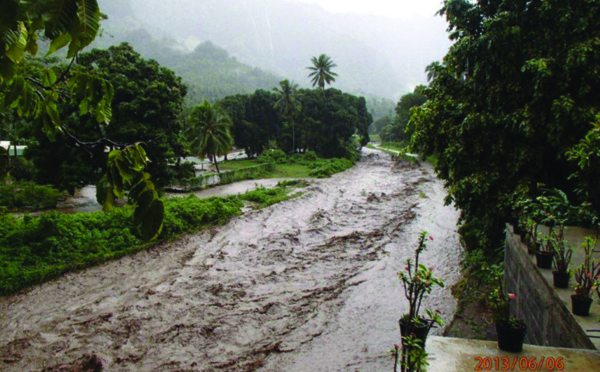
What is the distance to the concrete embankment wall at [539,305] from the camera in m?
4.19

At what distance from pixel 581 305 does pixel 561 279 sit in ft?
2.15

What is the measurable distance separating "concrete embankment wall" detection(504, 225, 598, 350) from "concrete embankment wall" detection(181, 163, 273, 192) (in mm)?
24445

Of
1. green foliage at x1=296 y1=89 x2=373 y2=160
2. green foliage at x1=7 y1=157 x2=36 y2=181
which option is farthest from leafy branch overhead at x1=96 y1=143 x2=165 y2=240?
green foliage at x1=296 y1=89 x2=373 y2=160

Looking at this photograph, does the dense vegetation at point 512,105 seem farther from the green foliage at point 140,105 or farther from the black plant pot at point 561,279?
the green foliage at point 140,105

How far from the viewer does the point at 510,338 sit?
153 inches

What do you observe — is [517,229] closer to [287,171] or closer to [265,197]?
[265,197]

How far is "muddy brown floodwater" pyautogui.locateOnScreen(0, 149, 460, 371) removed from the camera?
7.55 m

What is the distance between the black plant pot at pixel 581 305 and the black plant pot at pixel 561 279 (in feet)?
1.90

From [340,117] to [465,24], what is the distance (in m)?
40.9

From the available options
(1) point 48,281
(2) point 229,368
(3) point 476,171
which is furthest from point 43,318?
(3) point 476,171

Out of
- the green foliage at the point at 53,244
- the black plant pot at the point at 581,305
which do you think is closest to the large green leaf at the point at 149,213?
the black plant pot at the point at 581,305

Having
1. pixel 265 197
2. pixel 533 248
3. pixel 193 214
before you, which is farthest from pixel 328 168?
pixel 533 248

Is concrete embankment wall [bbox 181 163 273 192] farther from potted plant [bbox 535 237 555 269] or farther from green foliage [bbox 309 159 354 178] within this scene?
potted plant [bbox 535 237 555 269]

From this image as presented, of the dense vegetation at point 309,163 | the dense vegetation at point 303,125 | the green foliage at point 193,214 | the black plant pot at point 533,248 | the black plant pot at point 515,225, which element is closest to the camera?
the black plant pot at point 533,248
